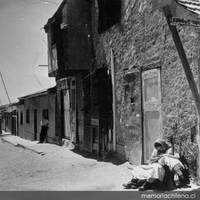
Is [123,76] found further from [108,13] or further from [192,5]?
[192,5]

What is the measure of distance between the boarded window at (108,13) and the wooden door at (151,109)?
2160 mm

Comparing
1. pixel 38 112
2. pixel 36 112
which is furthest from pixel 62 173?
pixel 36 112

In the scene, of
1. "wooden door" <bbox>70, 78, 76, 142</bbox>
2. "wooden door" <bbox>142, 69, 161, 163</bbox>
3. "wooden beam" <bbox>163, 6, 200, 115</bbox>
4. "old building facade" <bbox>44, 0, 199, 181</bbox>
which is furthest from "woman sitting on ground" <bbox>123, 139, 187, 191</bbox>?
"wooden door" <bbox>70, 78, 76, 142</bbox>

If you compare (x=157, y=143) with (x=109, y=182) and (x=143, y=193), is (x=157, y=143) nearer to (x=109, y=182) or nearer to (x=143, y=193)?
(x=143, y=193)

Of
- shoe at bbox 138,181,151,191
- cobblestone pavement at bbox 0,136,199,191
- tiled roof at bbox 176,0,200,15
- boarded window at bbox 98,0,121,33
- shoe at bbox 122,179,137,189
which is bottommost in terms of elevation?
cobblestone pavement at bbox 0,136,199,191

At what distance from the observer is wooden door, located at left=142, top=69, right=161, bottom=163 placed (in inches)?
227

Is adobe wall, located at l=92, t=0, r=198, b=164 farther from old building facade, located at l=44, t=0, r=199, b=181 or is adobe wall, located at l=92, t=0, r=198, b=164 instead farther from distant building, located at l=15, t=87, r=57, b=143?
distant building, located at l=15, t=87, r=57, b=143

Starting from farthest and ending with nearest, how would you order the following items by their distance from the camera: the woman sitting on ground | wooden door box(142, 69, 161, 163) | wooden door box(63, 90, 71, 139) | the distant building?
1. the distant building
2. wooden door box(63, 90, 71, 139)
3. wooden door box(142, 69, 161, 163)
4. the woman sitting on ground

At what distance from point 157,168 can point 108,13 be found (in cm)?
480

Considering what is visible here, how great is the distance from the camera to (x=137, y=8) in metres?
6.56

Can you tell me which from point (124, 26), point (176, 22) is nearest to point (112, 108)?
point (124, 26)

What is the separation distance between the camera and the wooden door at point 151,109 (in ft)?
18.9

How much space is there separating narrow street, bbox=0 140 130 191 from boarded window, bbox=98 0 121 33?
3594 millimetres

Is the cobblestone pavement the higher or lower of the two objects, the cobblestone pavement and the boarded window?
the lower
